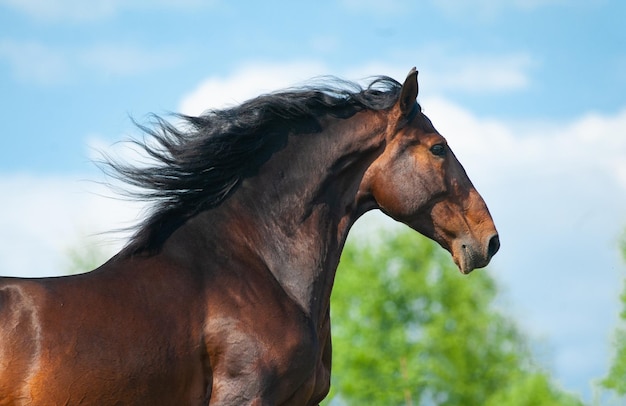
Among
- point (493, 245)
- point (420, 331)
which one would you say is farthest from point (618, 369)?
point (493, 245)

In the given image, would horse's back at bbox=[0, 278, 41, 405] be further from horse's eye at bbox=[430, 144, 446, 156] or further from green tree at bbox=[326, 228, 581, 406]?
green tree at bbox=[326, 228, 581, 406]

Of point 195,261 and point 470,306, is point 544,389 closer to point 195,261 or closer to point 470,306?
point 470,306

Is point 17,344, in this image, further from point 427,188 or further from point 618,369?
point 618,369

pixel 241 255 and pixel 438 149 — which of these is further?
pixel 438 149

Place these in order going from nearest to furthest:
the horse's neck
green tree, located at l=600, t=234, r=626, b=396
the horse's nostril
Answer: the horse's neck, the horse's nostril, green tree, located at l=600, t=234, r=626, b=396

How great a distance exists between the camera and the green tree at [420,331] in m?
33.6

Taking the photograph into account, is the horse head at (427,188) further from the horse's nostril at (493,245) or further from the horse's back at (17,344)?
the horse's back at (17,344)

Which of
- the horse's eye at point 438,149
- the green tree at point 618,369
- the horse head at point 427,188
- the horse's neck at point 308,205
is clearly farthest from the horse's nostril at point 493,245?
the green tree at point 618,369

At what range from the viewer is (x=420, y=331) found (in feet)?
119

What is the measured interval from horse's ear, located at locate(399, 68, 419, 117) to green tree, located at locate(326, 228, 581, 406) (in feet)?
87.5

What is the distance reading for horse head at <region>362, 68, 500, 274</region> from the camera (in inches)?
261

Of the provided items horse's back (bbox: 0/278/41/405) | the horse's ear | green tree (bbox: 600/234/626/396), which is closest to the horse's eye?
the horse's ear

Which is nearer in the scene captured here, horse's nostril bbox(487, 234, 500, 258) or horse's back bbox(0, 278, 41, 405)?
horse's back bbox(0, 278, 41, 405)

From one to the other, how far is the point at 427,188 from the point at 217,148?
1396 millimetres
